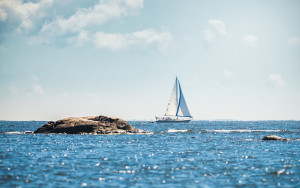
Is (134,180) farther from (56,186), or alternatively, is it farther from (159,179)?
(56,186)

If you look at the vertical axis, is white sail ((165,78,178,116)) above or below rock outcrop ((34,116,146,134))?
above

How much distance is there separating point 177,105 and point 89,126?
93.9 metres

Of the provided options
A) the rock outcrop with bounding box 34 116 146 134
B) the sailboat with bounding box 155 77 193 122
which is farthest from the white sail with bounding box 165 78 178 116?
the rock outcrop with bounding box 34 116 146 134

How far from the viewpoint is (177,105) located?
166 metres

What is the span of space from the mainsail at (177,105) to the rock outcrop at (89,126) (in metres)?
82.9

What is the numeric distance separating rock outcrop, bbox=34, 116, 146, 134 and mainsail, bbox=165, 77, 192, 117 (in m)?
82.9

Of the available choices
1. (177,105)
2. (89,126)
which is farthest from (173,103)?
(89,126)

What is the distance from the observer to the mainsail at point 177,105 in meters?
163

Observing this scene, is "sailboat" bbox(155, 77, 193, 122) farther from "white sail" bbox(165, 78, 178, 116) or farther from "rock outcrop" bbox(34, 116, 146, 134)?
"rock outcrop" bbox(34, 116, 146, 134)

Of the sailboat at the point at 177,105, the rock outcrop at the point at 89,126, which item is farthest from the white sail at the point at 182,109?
the rock outcrop at the point at 89,126

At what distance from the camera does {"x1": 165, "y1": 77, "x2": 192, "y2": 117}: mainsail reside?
163000 millimetres

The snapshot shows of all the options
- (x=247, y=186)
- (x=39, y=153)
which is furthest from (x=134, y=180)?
(x=39, y=153)

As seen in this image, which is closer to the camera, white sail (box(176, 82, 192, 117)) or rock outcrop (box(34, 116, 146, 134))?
rock outcrop (box(34, 116, 146, 134))

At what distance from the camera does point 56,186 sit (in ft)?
67.4
